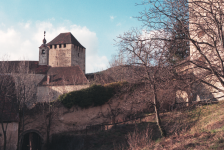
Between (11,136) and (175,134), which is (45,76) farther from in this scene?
(175,134)

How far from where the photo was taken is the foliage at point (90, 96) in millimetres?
17094

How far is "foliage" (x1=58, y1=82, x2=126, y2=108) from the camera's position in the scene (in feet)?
56.1

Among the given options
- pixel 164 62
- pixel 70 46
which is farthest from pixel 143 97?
pixel 70 46

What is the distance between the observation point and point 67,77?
28281 millimetres

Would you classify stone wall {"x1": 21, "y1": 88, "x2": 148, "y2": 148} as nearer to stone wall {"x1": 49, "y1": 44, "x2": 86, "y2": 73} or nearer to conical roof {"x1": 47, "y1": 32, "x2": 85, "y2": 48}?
stone wall {"x1": 49, "y1": 44, "x2": 86, "y2": 73}

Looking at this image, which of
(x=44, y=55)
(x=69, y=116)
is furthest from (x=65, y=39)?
(x=69, y=116)

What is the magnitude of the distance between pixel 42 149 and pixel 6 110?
4.25 m

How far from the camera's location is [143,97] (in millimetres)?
8898

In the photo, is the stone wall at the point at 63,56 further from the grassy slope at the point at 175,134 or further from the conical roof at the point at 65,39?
the grassy slope at the point at 175,134

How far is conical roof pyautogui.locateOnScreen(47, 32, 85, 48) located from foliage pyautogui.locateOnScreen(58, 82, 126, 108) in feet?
95.2

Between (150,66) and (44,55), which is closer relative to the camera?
(150,66)

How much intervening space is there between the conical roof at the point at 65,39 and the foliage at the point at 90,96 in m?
29.0

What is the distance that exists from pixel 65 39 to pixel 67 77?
66.3 ft

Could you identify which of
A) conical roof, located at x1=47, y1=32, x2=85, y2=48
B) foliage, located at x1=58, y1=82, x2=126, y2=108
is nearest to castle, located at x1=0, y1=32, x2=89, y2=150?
conical roof, located at x1=47, y1=32, x2=85, y2=48
